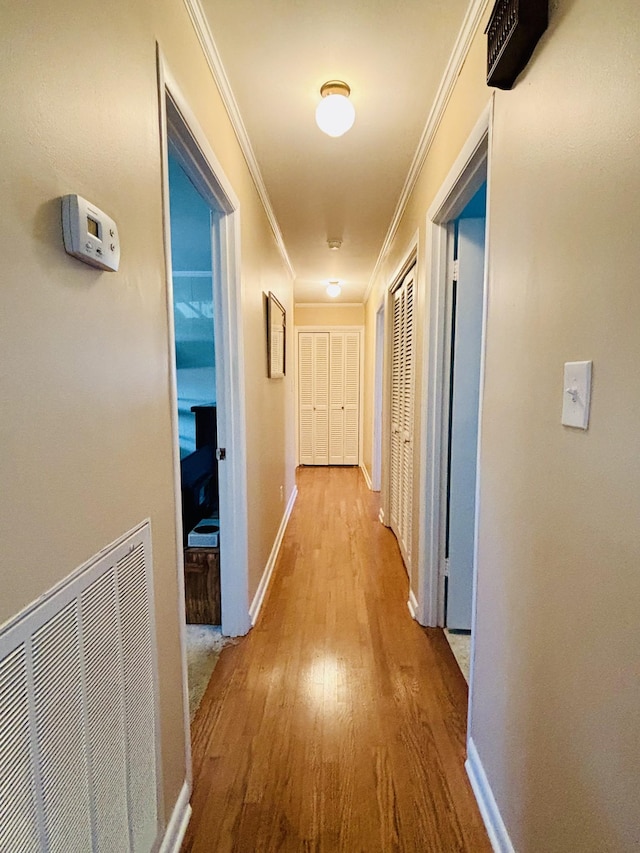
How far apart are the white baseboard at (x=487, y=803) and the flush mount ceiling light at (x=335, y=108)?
221cm

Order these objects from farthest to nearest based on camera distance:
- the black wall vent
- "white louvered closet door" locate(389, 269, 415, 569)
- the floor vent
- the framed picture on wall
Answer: the framed picture on wall, "white louvered closet door" locate(389, 269, 415, 569), the black wall vent, the floor vent

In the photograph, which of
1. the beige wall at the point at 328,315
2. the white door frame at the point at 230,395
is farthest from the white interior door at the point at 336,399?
the white door frame at the point at 230,395

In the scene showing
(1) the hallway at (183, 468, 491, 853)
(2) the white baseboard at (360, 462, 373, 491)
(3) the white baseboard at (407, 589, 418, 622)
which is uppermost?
(2) the white baseboard at (360, 462, 373, 491)

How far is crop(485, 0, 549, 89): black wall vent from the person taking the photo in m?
0.85

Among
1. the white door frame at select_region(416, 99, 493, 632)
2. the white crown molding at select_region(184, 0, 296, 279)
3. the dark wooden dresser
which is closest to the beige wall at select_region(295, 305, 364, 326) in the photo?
the white crown molding at select_region(184, 0, 296, 279)

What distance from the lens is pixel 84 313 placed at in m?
0.71

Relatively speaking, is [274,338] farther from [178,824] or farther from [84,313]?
[178,824]

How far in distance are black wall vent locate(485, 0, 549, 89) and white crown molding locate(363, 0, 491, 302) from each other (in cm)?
33

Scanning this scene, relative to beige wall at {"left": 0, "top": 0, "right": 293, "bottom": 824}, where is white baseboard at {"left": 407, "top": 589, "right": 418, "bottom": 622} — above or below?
below

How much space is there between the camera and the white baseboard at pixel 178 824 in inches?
41.4

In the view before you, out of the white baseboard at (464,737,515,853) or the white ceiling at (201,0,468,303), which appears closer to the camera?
the white baseboard at (464,737,515,853)

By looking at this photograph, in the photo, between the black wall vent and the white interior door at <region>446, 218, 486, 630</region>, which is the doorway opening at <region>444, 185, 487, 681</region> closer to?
the white interior door at <region>446, 218, 486, 630</region>

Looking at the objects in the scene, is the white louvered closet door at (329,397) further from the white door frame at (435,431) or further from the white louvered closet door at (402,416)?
the white door frame at (435,431)

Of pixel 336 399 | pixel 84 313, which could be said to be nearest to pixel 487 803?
pixel 84 313
